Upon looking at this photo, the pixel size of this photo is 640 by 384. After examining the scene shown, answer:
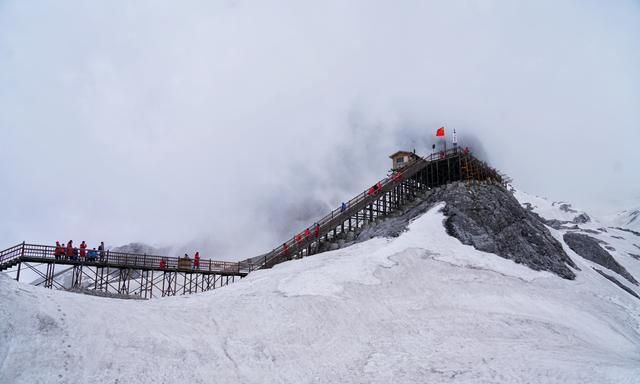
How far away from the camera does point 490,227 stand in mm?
36969

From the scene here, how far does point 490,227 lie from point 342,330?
22075 mm

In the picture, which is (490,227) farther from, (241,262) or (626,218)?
(626,218)

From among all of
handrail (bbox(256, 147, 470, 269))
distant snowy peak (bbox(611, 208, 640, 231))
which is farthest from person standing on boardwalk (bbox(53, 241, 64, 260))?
distant snowy peak (bbox(611, 208, 640, 231))

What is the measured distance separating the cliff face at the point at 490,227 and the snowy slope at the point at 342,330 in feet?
12.6

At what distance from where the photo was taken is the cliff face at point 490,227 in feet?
114

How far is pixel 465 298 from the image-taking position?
83.2 feet

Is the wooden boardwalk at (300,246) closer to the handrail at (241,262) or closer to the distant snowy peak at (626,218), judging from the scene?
the handrail at (241,262)

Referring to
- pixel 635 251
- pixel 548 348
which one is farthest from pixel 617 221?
pixel 548 348

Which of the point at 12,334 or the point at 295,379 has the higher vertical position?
the point at 12,334

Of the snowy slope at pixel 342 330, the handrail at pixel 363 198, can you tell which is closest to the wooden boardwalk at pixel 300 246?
the handrail at pixel 363 198

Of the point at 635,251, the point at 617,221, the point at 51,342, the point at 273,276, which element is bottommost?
the point at 51,342

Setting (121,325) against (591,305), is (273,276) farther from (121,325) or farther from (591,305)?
(591,305)

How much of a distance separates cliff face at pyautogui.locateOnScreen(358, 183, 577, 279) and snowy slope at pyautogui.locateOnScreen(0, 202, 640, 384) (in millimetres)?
3847

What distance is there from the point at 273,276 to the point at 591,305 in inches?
870
